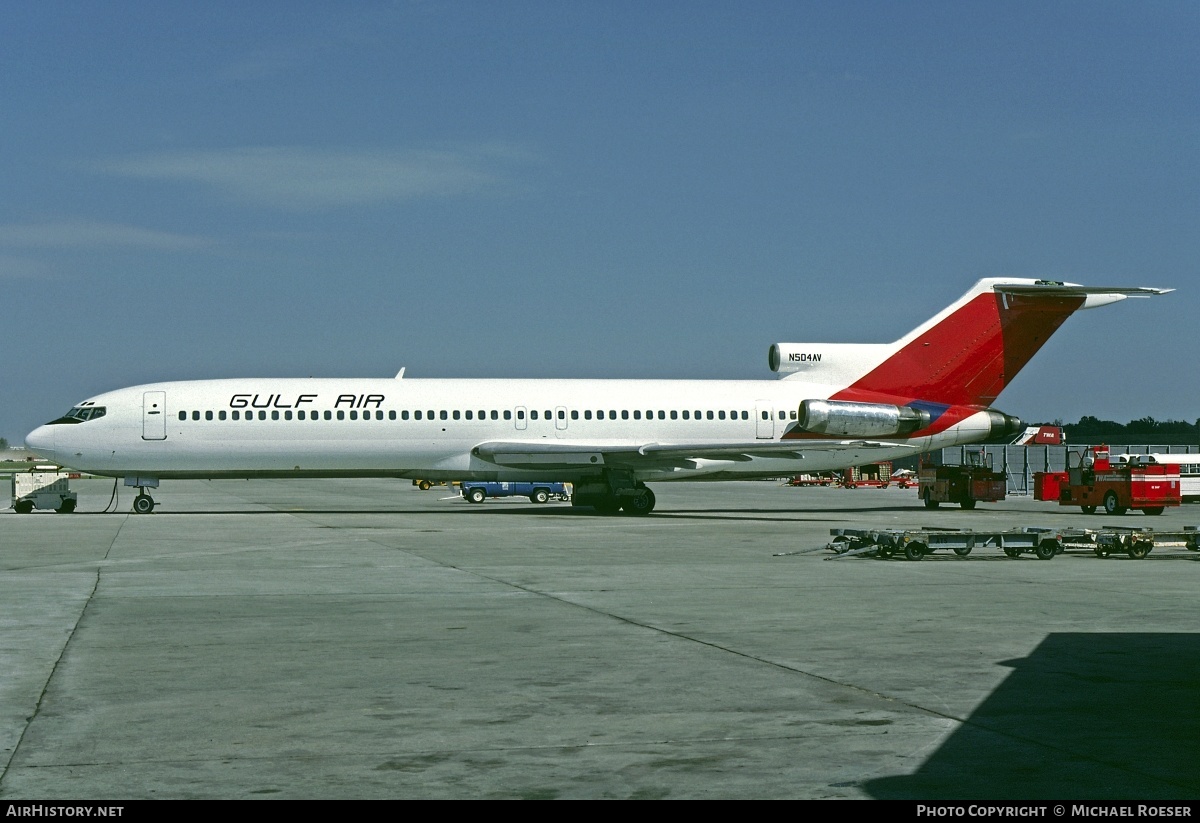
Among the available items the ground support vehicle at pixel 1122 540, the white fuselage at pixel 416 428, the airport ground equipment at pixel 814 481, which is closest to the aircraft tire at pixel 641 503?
the white fuselage at pixel 416 428

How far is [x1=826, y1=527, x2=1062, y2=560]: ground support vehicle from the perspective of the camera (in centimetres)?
2117

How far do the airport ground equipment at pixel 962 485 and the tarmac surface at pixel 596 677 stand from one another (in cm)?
2218

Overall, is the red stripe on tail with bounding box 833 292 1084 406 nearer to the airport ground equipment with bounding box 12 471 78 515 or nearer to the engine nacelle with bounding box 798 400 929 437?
the engine nacelle with bounding box 798 400 929 437

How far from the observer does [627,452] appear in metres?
36.9

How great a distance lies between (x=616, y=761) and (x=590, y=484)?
31.0 m

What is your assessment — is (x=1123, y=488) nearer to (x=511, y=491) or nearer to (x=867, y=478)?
(x=511, y=491)

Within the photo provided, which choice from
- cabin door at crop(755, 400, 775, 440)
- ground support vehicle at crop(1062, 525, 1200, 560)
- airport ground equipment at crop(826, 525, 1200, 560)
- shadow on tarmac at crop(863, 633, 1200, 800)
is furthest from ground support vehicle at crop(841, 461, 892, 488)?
shadow on tarmac at crop(863, 633, 1200, 800)

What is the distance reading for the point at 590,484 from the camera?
38.4 m

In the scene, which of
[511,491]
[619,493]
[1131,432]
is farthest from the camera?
[1131,432]

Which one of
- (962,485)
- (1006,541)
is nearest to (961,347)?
(962,485)

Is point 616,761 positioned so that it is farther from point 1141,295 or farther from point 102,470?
Result: point 1141,295

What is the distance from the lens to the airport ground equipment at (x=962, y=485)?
141 ft

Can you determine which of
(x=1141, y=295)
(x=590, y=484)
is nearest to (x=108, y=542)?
(x=590, y=484)

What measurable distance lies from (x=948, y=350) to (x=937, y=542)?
20.3 metres
